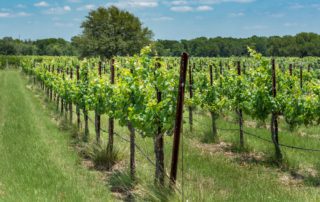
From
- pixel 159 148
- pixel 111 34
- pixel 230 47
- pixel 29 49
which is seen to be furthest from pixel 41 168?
pixel 29 49

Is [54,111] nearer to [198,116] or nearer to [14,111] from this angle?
Result: [14,111]

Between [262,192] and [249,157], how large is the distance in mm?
3578

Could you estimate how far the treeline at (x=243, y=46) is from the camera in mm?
82688

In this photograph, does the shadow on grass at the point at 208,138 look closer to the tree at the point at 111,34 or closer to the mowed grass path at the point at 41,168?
the mowed grass path at the point at 41,168

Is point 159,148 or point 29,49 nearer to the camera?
point 159,148

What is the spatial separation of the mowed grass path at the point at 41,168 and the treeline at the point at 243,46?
7008 cm

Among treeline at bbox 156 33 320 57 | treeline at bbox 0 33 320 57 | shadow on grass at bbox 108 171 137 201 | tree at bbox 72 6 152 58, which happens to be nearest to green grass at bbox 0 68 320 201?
shadow on grass at bbox 108 171 137 201

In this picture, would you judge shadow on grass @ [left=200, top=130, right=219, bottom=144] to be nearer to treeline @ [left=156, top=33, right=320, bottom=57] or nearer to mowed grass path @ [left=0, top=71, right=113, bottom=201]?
mowed grass path @ [left=0, top=71, right=113, bottom=201]

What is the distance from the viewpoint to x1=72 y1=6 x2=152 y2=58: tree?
64562 mm

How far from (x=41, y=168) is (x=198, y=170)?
120 inches

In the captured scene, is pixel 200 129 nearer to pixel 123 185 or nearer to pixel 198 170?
pixel 198 170

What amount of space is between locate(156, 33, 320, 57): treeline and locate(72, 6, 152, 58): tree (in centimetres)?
1398

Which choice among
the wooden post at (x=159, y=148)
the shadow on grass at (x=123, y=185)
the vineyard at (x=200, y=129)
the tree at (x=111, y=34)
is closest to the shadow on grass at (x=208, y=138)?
the vineyard at (x=200, y=129)

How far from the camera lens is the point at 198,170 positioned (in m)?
8.53
